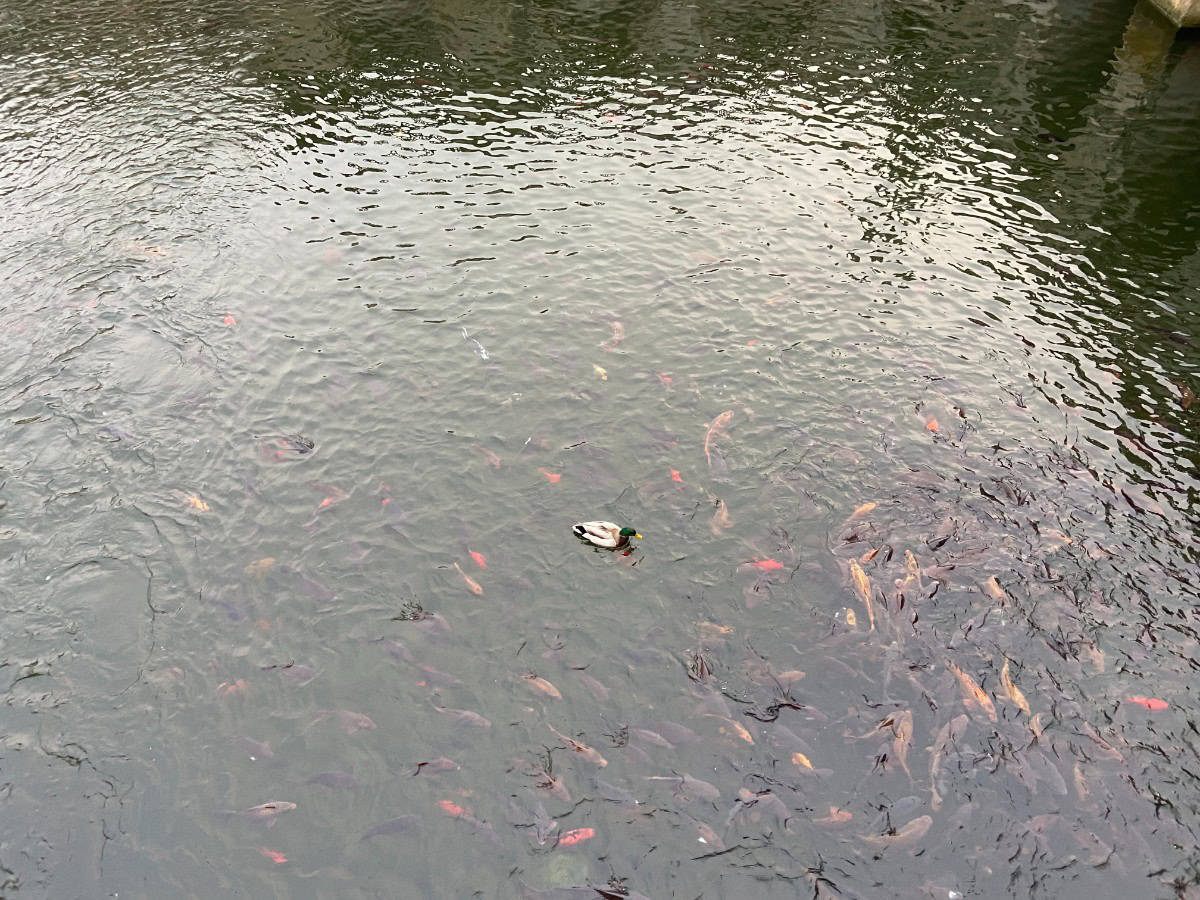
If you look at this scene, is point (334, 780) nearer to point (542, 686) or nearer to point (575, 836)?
point (542, 686)

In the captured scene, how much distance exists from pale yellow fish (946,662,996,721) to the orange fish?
7.12 meters

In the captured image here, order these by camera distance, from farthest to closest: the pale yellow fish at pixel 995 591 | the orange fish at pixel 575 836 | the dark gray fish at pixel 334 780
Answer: the pale yellow fish at pixel 995 591 < the dark gray fish at pixel 334 780 < the orange fish at pixel 575 836

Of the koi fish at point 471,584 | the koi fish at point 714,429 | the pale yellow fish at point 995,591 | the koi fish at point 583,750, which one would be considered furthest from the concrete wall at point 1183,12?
the koi fish at point 583,750

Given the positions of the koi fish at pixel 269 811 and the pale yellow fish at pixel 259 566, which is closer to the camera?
the koi fish at pixel 269 811

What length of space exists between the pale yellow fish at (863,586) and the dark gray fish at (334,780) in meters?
9.97

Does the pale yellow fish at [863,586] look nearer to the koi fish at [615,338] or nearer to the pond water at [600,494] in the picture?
the pond water at [600,494]

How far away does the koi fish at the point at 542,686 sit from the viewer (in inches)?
593

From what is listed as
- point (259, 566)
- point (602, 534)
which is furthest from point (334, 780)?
point (602, 534)

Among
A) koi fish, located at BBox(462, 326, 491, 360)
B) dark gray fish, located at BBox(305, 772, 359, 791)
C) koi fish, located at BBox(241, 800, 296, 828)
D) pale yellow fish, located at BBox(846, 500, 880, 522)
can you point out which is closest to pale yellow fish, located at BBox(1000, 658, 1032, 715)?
Answer: pale yellow fish, located at BBox(846, 500, 880, 522)

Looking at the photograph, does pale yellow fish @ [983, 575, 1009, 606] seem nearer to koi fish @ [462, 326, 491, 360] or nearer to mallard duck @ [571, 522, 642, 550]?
mallard duck @ [571, 522, 642, 550]

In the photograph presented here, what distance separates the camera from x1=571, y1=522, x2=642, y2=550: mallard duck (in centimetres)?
1730

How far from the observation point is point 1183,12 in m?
38.2

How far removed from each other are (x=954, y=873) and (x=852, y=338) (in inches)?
567

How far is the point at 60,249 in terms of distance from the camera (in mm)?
25969
